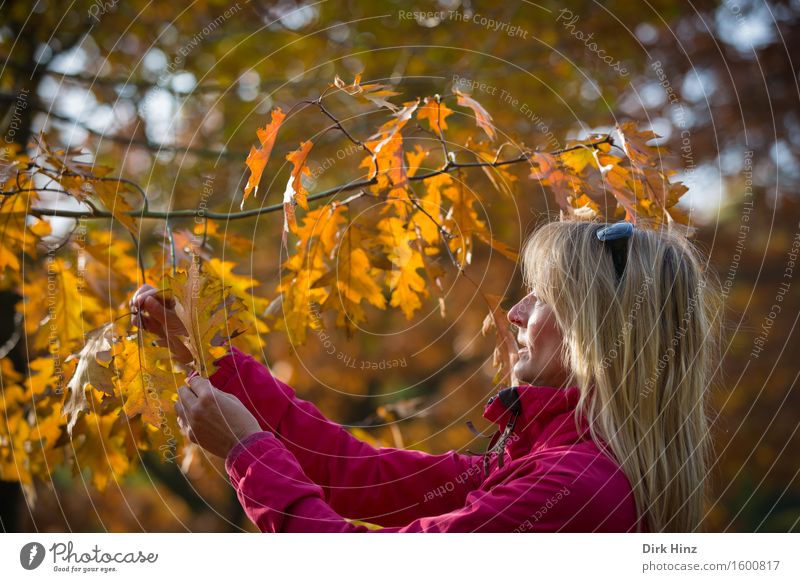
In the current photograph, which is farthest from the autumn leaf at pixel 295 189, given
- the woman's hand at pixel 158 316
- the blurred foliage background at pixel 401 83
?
the blurred foliage background at pixel 401 83

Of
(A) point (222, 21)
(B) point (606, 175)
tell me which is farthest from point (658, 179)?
(A) point (222, 21)

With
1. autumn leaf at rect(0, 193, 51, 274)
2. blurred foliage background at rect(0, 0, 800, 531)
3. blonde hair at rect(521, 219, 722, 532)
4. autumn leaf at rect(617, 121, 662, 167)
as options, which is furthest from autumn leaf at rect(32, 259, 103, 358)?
autumn leaf at rect(617, 121, 662, 167)

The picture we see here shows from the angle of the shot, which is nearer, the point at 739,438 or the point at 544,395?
the point at 544,395

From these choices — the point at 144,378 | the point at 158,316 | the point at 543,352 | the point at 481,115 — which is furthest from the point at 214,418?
the point at 481,115

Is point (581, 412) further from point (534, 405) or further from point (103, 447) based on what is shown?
point (103, 447)

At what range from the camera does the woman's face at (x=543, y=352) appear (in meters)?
1.64

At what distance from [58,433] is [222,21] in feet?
7.86

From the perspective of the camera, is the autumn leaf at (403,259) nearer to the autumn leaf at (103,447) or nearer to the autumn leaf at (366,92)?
the autumn leaf at (366,92)

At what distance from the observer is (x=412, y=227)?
203 centimetres

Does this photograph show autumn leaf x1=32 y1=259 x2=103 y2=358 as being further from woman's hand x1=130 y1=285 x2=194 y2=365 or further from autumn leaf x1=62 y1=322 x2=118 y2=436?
autumn leaf x1=62 y1=322 x2=118 y2=436

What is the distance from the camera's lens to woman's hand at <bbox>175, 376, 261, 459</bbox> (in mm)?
1515

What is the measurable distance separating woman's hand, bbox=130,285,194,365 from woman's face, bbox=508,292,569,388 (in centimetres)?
73
